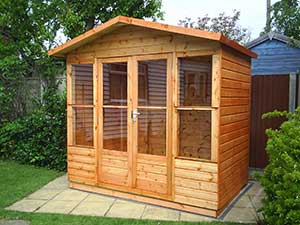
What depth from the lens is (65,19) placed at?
7.66 metres

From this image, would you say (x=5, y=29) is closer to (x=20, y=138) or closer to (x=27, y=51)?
(x=27, y=51)

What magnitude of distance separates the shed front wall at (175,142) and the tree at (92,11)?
3.22 m

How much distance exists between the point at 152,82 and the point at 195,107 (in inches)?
27.9

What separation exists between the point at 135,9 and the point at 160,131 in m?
4.99

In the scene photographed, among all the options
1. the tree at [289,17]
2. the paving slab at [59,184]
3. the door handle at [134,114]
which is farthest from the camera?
the tree at [289,17]

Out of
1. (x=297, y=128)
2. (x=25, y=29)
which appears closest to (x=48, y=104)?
(x=25, y=29)

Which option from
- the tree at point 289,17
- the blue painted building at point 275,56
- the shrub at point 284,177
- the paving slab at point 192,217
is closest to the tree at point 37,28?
the blue painted building at point 275,56

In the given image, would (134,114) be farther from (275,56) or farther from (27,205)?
(275,56)

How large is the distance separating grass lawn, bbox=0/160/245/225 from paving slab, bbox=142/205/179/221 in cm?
15

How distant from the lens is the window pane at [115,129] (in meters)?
4.36

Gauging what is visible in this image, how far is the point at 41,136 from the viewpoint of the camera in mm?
6387

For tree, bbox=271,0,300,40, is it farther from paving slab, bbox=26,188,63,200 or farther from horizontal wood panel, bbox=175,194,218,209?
paving slab, bbox=26,188,63,200

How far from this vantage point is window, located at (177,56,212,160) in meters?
3.71

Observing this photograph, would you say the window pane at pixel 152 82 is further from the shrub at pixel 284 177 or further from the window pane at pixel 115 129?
→ the shrub at pixel 284 177
